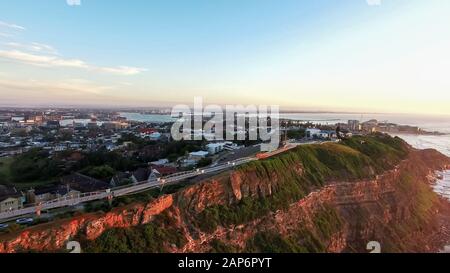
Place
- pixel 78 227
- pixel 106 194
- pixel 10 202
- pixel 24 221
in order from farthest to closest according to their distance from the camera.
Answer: pixel 10 202
pixel 106 194
pixel 24 221
pixel 78 227

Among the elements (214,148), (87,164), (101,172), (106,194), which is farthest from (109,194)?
(214,148)

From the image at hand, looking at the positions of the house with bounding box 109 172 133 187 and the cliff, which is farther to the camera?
the house with bounding box 109 172 133 187

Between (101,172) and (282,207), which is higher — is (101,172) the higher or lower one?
the higher one

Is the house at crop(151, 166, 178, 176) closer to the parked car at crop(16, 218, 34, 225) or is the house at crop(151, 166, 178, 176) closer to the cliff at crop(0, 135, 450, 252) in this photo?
the cliff at crop(0, 135, 450, 252)

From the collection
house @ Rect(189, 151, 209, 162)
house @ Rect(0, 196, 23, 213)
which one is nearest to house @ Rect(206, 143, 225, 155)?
house @ Rect(189, 151, 209, 162)

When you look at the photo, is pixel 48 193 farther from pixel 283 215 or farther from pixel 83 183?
pixel 283 215
